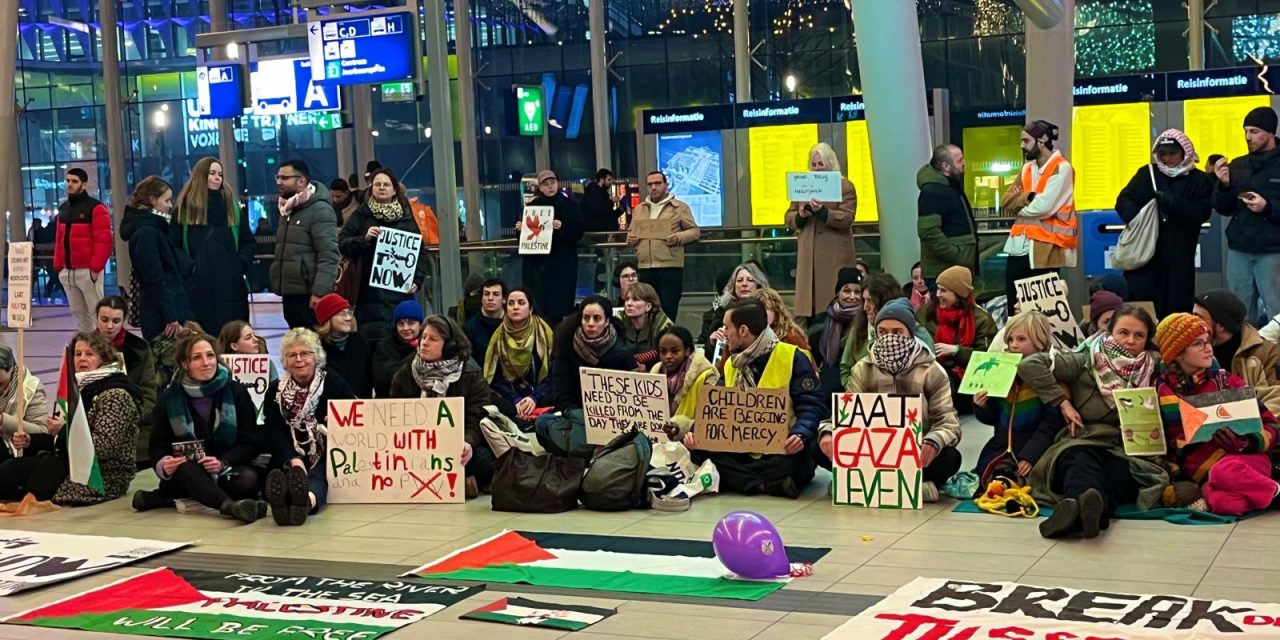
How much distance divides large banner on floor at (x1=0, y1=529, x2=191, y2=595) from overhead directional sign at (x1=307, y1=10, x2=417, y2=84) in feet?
24.0

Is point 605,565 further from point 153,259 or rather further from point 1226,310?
point 153,259

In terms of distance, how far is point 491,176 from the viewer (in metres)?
28.0

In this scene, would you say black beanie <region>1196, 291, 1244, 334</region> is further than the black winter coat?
No

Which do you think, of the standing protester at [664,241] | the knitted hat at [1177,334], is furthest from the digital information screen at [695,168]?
the knitted hat at [1177,334]

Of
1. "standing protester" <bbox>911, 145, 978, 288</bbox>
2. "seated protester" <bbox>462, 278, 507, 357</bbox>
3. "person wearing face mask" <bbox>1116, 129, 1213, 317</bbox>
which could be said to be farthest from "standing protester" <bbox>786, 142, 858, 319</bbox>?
"seated protester" <bbox>462, 278, 507, 357</bbox>

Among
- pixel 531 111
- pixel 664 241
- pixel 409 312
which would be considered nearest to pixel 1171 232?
pixel 664 241

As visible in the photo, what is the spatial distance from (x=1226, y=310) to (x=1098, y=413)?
0.78m

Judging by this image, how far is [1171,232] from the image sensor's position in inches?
446

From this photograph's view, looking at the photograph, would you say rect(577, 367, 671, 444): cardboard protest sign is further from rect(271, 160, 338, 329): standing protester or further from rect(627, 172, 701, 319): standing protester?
rect(627, 172, 701, 319): standing protester

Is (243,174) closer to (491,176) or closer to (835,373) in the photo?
(491,176)

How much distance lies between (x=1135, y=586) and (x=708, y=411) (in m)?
2.95

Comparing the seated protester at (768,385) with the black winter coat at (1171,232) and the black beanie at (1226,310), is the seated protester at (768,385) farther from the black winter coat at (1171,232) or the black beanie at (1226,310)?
the black winter coat at (1171,232)

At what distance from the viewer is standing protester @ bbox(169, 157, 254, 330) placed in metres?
11.8

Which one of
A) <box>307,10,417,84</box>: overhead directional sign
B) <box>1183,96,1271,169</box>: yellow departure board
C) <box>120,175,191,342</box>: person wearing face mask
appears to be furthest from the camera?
<box>1183,96,1271,169</box>: yellow departure board
